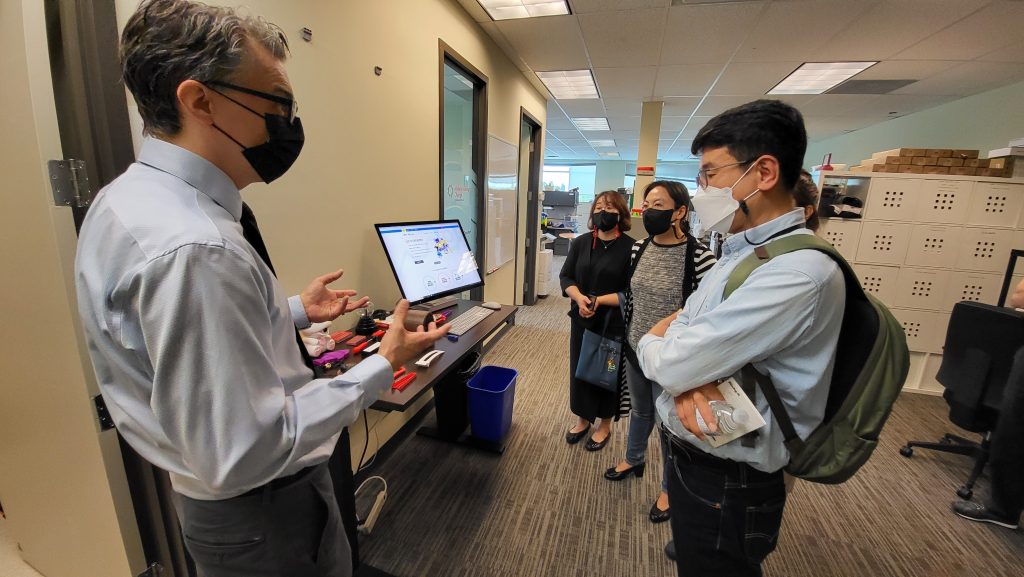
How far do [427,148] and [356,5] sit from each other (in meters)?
0.78

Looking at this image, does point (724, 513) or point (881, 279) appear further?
point (881, 279)

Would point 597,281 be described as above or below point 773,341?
below

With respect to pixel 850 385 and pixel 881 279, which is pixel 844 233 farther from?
pixel 850 385

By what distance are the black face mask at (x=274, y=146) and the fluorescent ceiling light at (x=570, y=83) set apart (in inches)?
149

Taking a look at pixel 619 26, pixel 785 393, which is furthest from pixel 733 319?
pixel 619 26

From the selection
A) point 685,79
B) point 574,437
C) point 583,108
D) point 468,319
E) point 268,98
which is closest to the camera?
point 268,98

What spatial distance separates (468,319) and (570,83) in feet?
12.0

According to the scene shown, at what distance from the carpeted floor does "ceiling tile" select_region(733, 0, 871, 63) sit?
9.12 feet

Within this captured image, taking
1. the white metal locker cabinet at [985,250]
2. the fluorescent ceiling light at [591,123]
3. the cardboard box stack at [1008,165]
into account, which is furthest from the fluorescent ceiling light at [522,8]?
the fluorescent ceiling light at [591,123]

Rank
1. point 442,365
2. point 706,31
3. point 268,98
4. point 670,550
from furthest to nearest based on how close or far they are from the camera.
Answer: point 706,31 → point 670,550 → point 442,365 → point 268,98

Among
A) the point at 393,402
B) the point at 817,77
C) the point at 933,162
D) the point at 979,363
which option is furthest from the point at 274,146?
the point at 817,77

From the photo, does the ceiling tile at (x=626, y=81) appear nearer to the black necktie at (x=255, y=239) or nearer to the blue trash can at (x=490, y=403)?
the blue trash can at (x=490, y=403)

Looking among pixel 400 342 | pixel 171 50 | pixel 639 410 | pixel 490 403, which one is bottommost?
pixel 490 403

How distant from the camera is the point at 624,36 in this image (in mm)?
3043
